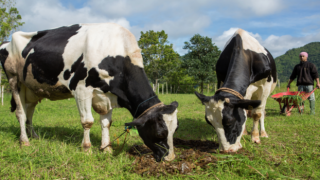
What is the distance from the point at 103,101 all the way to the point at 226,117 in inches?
81.0

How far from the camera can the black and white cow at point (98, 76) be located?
319cm

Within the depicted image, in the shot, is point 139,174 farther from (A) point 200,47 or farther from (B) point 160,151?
(A) point 200,47

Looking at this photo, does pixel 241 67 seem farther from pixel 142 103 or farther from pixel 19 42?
pixel 19 42

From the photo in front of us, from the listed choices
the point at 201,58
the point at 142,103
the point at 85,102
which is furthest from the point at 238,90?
the point at 201,58

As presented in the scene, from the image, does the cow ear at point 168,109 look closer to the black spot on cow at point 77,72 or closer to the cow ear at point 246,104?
the cow ear at point 246,104

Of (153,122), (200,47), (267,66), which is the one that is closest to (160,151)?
(153,122)

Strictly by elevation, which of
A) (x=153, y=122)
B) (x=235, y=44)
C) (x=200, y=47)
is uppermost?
(x=200, y=47)

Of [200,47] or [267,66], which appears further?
[200,47]

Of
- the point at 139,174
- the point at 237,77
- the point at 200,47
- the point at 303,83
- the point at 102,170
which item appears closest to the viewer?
the point at 139,174

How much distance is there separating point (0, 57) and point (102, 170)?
3.57m

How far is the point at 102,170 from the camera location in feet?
9.91

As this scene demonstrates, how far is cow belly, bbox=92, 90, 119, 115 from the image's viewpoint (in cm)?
368

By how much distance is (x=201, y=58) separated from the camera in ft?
91.3

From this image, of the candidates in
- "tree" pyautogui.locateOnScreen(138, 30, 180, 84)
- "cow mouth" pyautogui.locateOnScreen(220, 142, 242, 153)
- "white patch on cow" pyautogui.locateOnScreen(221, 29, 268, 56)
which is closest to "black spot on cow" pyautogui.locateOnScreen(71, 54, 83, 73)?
"cow mouth" pyautogui.locateOnScreen(220, 142, 242, 153)
